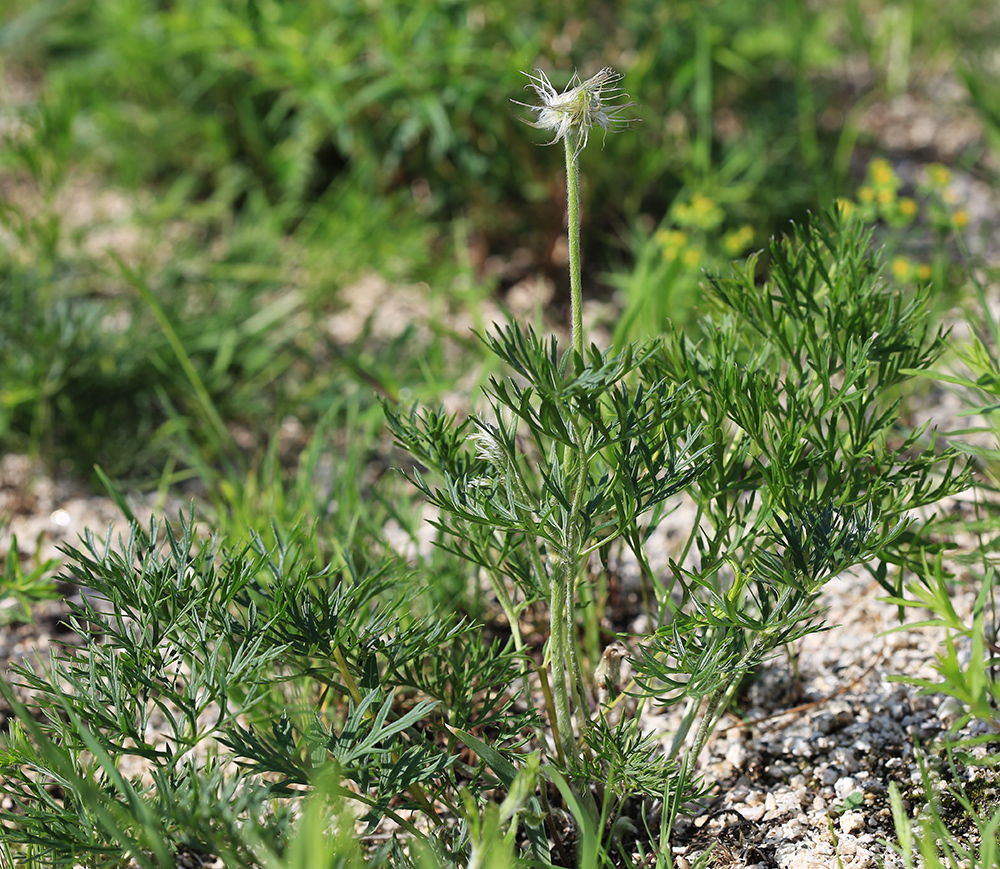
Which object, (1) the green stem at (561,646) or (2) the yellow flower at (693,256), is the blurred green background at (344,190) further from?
(1) the green stem at (561,646)

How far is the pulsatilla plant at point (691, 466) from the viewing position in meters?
1.09

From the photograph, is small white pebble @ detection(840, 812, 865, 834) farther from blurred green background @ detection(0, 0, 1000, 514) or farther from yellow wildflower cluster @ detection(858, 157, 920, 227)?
yellow wildflower cluster @ detection(858, 157, 920, 227)

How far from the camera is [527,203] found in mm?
2859

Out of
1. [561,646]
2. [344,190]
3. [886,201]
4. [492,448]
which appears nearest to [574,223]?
[492,448]

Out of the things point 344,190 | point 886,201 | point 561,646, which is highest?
point 344,190

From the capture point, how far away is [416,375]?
242 cm

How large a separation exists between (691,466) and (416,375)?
1383 mm

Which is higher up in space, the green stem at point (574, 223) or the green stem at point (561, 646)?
the green stem at point (574, 223)

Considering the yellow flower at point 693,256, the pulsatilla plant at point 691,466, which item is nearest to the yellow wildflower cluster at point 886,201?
the yellow flower at point 693,256

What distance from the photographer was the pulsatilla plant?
1.09 m

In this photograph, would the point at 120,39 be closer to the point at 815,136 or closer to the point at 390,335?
the point at 390,335

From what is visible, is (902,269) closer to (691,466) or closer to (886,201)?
(886,201)

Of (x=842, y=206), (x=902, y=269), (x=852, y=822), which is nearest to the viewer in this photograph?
(x=852, y=822)

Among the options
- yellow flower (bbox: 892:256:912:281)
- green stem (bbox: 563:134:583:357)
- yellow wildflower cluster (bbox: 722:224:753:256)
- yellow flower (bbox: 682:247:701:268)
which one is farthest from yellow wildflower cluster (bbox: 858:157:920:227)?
green stem (bbox: 563:134:583:357)
